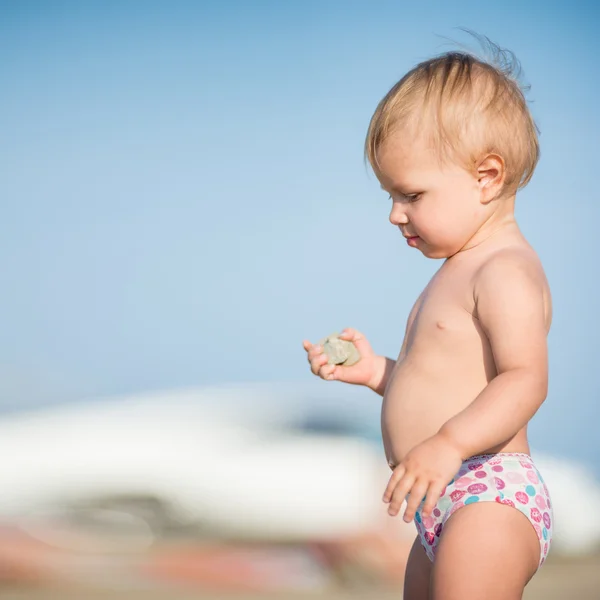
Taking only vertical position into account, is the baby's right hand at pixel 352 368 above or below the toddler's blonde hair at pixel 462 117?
below

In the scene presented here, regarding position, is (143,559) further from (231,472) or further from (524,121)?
(524,121)

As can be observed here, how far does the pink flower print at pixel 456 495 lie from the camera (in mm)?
1979

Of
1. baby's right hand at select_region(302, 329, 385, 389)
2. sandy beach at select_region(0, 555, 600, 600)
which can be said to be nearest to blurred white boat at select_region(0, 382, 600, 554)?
sandy beach at select_region(0, 555, 600, 600)

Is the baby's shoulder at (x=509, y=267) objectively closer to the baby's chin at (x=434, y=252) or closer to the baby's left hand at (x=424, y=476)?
the baby's chin at (x=434, y=252)

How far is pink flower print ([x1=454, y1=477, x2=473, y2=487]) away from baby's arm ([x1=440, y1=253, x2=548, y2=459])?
0.55 feet

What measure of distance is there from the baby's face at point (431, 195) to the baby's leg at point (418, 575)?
2.44 ft

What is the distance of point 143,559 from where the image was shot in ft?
19.0

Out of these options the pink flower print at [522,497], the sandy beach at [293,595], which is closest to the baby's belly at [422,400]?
the pink flower print at [522,497]

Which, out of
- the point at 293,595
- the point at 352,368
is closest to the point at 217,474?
the point at 293,595

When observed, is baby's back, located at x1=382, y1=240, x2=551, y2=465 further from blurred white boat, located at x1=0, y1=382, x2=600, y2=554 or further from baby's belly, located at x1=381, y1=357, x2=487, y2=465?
blurred white boat, located at x1=0, y1=382, x2=600, y2=554

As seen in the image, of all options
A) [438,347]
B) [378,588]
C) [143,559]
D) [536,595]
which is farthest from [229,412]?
[438,347]

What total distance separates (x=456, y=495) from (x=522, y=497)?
0.14m

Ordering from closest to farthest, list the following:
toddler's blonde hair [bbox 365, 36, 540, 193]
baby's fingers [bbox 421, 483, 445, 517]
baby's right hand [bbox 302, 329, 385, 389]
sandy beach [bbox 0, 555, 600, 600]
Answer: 1. baby's fingers [bbox 421, 483, 445, 517]
2. toddler's blonde hair [bbox 365, 36, 540, 193]
3. baby's right hand [bbox 302, 329, 385, 389]
4. sandy beach [bbox 0, 555, 600, 600]

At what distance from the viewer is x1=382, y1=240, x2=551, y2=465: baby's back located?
6.66 feet
